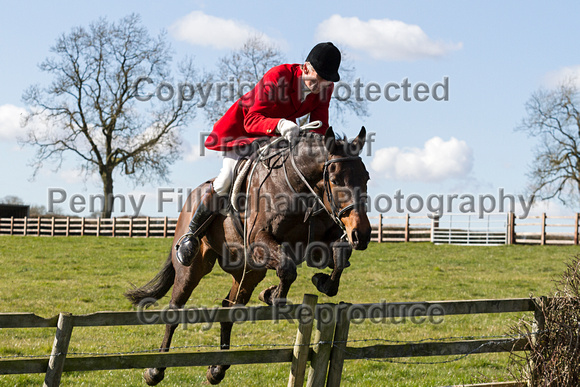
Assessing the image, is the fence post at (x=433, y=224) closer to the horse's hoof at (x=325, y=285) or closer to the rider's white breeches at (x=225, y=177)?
the rider's white breeches at (x=225, y=177)

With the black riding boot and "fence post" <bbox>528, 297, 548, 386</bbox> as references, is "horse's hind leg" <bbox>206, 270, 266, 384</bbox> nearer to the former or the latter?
the black riding boot

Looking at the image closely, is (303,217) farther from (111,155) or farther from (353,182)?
(111,155)

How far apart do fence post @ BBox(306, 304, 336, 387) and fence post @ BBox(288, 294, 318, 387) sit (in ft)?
0.23

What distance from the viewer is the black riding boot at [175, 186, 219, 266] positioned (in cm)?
564

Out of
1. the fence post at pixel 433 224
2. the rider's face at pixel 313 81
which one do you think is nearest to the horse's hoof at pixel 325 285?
the rider's face at pixel 313 81

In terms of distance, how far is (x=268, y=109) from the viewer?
5219mm

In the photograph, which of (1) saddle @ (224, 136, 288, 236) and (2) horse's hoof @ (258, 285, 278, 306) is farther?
(1) saddle @ (224, 136, 288, 236)

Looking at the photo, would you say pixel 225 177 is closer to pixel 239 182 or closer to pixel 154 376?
pixel 239 182

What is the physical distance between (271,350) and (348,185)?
138cm

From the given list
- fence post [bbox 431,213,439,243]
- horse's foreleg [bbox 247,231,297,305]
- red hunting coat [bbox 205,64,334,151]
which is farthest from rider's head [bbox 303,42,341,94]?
fence post [bbox 431,213,439,243]

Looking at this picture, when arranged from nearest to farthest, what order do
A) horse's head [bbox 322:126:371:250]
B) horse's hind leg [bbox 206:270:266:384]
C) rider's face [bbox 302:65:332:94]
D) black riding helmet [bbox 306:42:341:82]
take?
horse's head [bbox 322:126:371:250] → black riding helmet [bbox 306:42:341:82] → rider's face [bbox 302:65:332:94] → horse's hind leg [bbox 206:270:266:384]

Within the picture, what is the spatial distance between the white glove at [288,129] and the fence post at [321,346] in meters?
1.38

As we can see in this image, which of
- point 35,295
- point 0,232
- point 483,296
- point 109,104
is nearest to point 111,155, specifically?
point 109,104

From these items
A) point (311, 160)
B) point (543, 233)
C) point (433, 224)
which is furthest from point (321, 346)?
point (543, 233)
